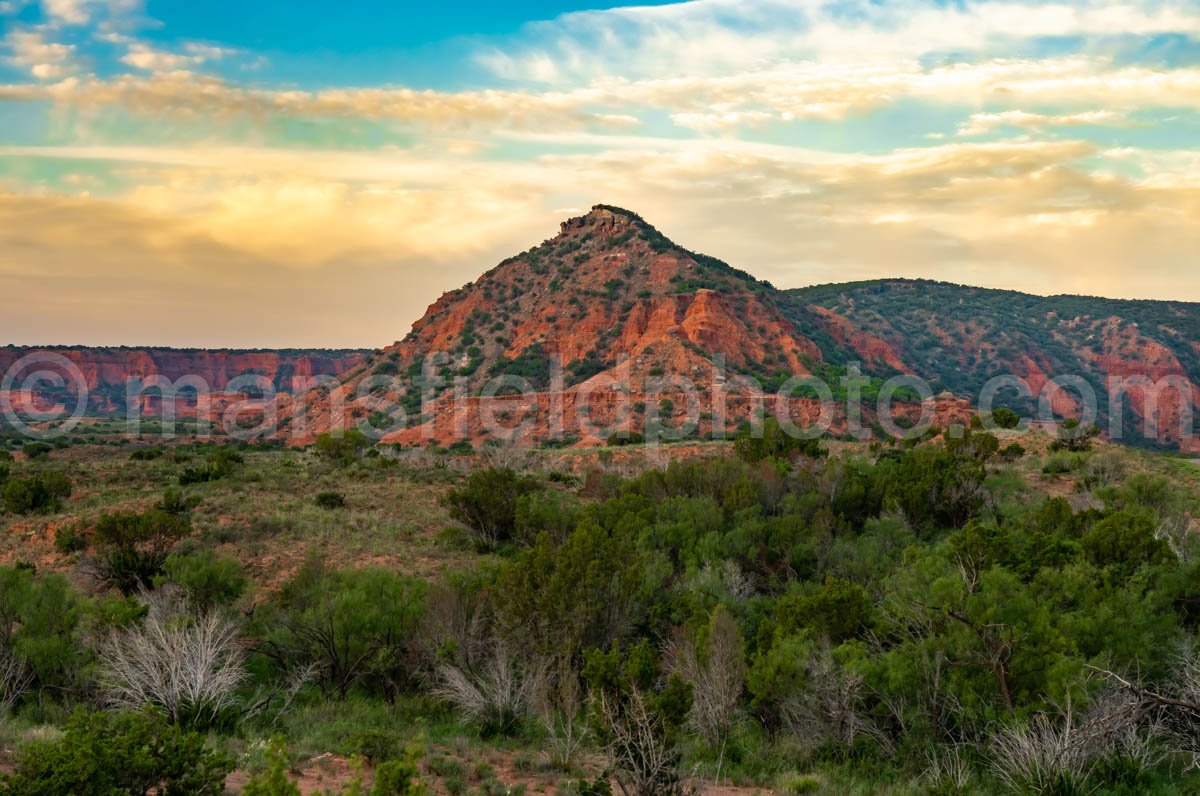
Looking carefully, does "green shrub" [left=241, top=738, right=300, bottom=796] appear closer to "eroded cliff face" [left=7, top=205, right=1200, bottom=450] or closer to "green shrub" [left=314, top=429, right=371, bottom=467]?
"green shrub" [left=314, top=429, right=371, bottom=467]

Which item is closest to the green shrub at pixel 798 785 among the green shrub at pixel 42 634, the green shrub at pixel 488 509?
the green shrub at pixel 42 634

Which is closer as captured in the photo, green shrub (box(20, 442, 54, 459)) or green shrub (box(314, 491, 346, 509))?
green shrub (box(314, 491, 346, 509))

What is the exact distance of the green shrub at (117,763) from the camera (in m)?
6.48

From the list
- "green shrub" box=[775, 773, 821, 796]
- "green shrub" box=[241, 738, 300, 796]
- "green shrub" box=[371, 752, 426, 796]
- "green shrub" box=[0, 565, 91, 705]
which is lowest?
"green shrub" box=[775, 773, 821, 796]

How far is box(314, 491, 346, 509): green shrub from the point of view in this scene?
27.0 meters

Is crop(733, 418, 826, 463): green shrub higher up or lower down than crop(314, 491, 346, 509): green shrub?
higher up

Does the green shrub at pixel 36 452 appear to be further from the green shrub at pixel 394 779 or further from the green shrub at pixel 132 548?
the green shrub at pixel 394 779

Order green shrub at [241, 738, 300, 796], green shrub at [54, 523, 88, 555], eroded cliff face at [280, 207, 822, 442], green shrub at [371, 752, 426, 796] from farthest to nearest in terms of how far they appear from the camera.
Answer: eroded cliff face at [280, 207, 822, 442]
green shrub at [54, 523, 88, 555]
green shrub at [371, 752, 426, 796]
green shrub at [241, 738, 300, 796]

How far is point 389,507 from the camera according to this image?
2748 cm

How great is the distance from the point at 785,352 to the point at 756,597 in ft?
213

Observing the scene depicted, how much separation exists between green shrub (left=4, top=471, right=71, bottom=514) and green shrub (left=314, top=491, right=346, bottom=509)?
7591 mm

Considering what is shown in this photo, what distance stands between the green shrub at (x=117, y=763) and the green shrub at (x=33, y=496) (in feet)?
69.7

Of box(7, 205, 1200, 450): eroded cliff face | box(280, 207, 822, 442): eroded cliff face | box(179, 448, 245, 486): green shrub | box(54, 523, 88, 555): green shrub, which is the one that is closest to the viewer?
box(54, 523, 88, 555): green shrub

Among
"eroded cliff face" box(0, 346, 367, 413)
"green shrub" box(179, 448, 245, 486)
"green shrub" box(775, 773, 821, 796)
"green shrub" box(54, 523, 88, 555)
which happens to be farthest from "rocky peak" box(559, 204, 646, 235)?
"green shrub" box(775, 773, 821, 796)
